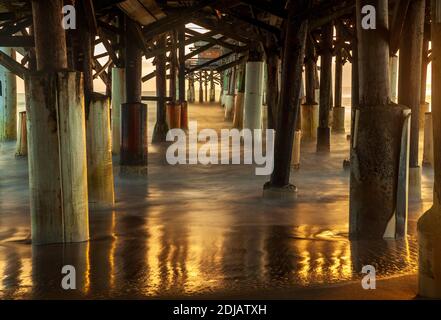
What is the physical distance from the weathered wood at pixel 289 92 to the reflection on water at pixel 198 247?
392mm

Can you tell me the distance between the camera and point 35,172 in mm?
5875

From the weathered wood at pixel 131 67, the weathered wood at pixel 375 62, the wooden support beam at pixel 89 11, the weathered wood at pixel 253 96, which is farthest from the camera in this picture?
the weathered wood at pixel 253 96

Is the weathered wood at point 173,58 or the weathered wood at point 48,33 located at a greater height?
the weathered wood at point 173,58

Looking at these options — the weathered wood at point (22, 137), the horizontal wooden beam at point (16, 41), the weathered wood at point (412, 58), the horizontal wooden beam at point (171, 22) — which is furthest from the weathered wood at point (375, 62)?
the weathered wood at point (22, 137)

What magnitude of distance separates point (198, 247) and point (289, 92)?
3.07 meters

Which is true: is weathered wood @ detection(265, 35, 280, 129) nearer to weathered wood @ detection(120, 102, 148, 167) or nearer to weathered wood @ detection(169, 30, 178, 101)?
weathered wood @ detection(120, 102, 148, 167)

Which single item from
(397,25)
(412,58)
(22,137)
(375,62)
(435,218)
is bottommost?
(435,218)

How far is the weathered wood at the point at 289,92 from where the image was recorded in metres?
8.40

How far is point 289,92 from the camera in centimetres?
853

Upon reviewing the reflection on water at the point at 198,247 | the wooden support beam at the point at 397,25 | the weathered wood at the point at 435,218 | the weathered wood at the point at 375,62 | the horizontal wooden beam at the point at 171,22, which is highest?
the horizontal wooden beam at the point at 171,22

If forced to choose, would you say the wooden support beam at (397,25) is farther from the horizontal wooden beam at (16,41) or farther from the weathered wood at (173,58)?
the weathered wood at (173,58)

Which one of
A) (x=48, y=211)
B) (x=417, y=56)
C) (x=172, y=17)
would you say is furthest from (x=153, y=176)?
(x=48, y=211)

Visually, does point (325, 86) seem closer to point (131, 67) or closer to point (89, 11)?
point (131, 67)

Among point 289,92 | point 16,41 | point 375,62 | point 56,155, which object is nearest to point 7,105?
point 16,41
